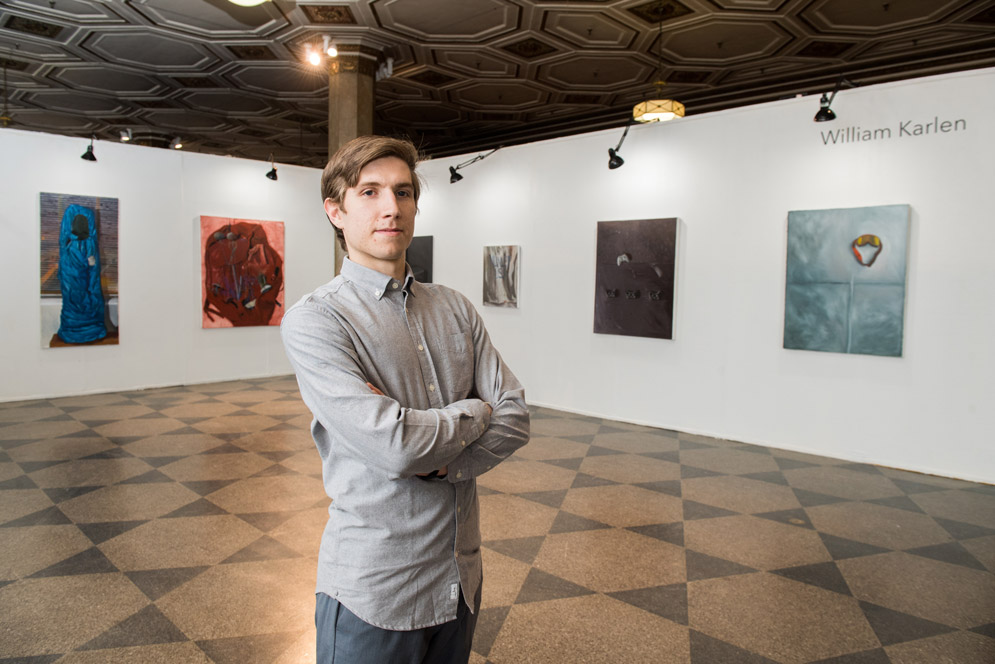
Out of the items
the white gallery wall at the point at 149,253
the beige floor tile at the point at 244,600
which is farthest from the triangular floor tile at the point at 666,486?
the white gallery wall at the point at 149,253

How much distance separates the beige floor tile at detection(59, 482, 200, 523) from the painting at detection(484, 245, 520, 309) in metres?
5.23

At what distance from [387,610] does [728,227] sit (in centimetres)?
667

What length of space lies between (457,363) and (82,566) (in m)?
3.43

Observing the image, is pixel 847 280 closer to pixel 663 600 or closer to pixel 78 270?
pixel 663 600

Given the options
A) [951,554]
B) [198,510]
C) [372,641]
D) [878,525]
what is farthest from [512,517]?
[372,641]

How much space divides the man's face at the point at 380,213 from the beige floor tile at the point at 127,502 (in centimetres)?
405

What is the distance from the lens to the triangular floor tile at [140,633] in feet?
9.80

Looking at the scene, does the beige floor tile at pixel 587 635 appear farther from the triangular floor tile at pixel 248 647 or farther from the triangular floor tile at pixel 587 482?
the triangular floor tile at pixel 587 482

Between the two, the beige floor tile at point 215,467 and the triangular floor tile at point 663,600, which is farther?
the beige floor tile at point 215,467

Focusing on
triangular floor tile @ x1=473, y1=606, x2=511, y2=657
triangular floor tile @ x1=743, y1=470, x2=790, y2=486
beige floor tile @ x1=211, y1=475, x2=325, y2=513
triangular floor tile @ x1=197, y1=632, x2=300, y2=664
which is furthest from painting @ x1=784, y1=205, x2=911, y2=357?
triangular floor tile @ x1=197, y1=632, x2=300, y2=664

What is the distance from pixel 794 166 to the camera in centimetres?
671

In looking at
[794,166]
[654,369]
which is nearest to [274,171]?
[654,369]

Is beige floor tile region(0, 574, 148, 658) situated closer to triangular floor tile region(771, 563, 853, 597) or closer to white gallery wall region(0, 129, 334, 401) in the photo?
triangular floor tile region(771, 563, 853, 597)

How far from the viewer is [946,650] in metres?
3.05
